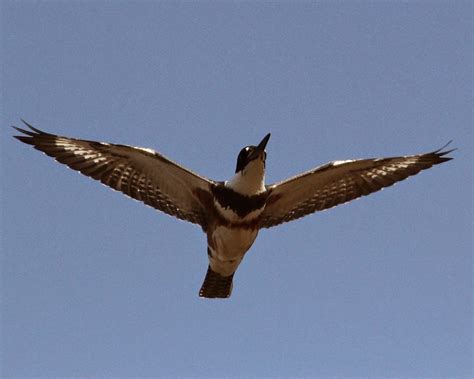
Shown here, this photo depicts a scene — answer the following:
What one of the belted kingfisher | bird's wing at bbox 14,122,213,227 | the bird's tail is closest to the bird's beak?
the belted kingfisher

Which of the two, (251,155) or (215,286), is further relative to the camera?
(215,286)

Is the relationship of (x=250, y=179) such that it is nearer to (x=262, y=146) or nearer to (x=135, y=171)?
(x=262, y=146)

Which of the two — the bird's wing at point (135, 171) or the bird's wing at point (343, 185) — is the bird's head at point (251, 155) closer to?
the bird's wing at point (135, 171)

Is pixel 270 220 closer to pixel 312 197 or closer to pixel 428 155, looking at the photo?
pixel 312 197

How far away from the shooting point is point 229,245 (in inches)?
449

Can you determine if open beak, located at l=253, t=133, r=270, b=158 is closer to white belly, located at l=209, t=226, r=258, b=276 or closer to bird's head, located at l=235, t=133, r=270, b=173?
bird's head, located at l=235, t=133, r=270, b=173

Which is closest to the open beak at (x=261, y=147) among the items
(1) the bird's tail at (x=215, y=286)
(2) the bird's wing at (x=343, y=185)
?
(2) the bird's wing at (x=343, y=185)

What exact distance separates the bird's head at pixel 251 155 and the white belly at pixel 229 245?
0.89 metres

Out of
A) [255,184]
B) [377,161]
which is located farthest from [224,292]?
[377,161]

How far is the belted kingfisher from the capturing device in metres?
Answer: 11.2

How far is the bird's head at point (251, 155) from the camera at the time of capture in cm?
1080

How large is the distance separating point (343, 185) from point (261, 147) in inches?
84.7

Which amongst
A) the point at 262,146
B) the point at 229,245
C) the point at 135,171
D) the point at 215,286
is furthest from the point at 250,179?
the point at 215,286

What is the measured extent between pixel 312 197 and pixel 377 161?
1.15 m
